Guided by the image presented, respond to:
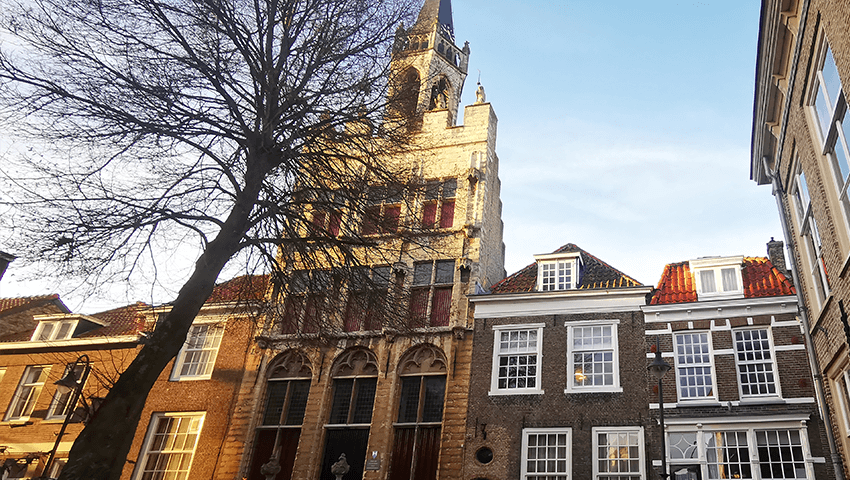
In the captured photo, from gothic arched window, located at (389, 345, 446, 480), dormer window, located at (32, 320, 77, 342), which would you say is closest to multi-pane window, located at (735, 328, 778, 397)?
gothic arched window, located at (389, 345, 446, 480)

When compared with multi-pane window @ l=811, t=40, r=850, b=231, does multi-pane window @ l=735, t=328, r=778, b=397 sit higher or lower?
lower

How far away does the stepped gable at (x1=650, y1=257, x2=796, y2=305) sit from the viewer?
1705cm

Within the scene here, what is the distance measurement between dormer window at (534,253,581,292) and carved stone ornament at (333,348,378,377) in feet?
20.7

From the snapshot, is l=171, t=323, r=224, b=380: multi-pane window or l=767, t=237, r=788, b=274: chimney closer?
l=767, t=237, r=788, b=274: chimney

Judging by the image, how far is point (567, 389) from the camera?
17547mm

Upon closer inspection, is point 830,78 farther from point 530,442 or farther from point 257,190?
point 530,442

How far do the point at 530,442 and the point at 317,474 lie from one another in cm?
711

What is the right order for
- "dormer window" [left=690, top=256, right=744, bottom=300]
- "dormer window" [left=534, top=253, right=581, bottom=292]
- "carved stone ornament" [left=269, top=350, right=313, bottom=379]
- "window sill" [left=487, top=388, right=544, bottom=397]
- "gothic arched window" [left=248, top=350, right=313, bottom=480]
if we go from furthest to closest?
"carved stone ornament" [left=269, top=350, right=313, bottom=379], "gothic arched window" [left=248, top=350, right=313, bottom=480], "dormer window" [left=534, top=253, right=581, bottom=292], "window sill" [left=487, top=388, right=544, bottom=397], "dormer window" [left=690, top=256, right=744, bottom=300]

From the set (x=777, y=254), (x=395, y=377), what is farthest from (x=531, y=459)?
(x=777, y=254)

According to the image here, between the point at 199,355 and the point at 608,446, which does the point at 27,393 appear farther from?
the point at 608,446

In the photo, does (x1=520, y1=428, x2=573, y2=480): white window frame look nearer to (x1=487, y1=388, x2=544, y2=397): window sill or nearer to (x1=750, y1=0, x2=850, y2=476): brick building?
(x1=487, y1=388, x2=544, y2=397): window sill

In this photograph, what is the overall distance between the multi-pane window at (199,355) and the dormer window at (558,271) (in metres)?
Answer: 12.0

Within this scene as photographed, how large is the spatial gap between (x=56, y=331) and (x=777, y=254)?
90.7 feet

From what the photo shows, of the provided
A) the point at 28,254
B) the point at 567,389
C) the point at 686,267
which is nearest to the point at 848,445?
the point at 567,389
